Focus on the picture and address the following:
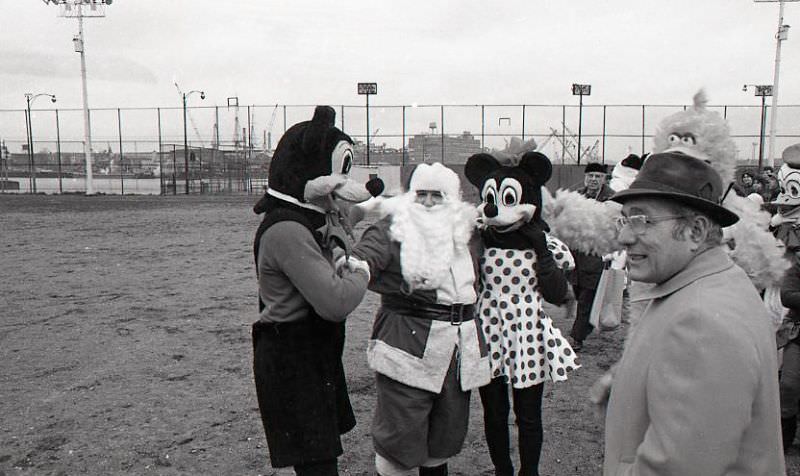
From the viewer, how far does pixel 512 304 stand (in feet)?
10.3

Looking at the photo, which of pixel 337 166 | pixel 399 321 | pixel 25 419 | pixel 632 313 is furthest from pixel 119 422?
pixel 632 313

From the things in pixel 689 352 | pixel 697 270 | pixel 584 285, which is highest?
pixel 697 270

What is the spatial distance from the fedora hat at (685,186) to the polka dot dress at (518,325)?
1.51m

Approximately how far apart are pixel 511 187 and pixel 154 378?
3374mm

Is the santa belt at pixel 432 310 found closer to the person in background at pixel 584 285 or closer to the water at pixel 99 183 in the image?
the person in background at pixel 584 285

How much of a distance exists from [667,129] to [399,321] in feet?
4.62

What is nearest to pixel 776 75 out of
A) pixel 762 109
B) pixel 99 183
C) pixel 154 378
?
pixel 762 109

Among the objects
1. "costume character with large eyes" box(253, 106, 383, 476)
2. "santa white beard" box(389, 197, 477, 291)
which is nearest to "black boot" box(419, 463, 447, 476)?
"costume character with large eyes" box(253, 106, 383, 476)

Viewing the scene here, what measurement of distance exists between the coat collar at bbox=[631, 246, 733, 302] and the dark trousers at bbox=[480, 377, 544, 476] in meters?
1.59

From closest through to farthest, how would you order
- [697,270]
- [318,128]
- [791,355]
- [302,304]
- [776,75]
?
1. [697,270]
2. [302,304]
3. [318,128]
4. [791,355]
5. [776,75]

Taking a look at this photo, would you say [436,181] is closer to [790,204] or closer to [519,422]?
[519,422]

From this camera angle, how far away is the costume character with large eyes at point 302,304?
2473mm

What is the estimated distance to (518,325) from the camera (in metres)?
3.13

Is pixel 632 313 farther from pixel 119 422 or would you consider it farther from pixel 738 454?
pixel 119 422
